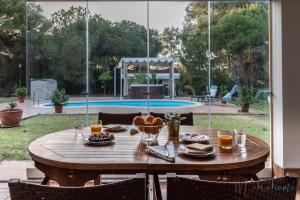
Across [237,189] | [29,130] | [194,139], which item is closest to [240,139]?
[194,139]

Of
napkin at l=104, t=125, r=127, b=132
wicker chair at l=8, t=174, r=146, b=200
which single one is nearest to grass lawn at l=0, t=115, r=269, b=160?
napkin at l=104, t=125, r=127, b=132

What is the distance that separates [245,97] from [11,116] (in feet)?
10.8

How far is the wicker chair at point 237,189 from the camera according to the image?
3.61ft

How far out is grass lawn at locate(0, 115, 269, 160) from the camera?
13.2 feet

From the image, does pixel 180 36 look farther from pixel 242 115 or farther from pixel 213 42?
pixel 242 115

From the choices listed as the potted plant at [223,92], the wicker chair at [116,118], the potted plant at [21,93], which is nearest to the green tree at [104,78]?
the potted plant at [21,93]

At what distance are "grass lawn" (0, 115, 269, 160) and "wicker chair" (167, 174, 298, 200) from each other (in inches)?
117

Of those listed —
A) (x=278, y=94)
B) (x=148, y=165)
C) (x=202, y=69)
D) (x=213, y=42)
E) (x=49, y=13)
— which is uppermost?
(x=49, y=13)

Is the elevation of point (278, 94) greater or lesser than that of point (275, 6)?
lesser

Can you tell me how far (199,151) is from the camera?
70.7 inches

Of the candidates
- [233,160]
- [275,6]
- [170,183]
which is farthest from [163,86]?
[170,183]

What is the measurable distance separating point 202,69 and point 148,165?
8.79 ft

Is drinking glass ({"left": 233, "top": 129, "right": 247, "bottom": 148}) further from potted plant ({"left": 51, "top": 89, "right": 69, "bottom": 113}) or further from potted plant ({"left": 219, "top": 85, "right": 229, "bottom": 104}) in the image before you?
potted plant ({"left": 51, "top": 89, "right": 69, "bottom": 113})

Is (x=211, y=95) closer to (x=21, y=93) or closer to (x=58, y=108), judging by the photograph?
(x=58, y=108)
